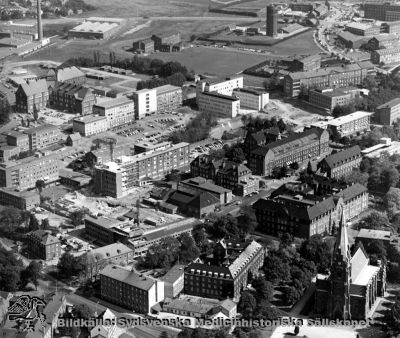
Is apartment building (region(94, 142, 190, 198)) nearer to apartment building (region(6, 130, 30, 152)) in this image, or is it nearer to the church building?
apartment building (region(6, 130, 30, 152))

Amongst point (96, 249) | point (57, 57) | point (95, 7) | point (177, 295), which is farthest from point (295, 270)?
point (95, 7)

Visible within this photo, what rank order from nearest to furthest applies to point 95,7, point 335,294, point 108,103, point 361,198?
point 335,294, point 361,198, point 108,103, point 95,7

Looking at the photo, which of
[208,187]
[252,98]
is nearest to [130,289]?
[208,187]

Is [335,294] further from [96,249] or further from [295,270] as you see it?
[96,249]

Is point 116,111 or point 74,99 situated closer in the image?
point 116,111

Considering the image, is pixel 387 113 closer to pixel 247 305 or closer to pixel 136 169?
pixel 136 169
